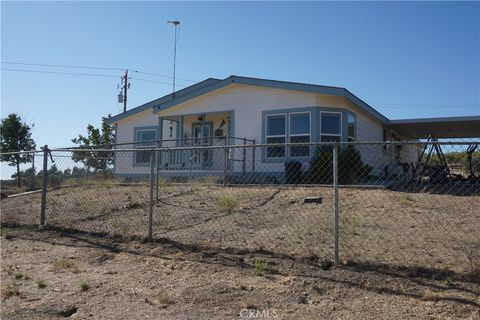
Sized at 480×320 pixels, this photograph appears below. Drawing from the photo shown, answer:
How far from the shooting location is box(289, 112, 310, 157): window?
15.8 m

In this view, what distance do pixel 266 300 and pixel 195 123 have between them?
16.1 m

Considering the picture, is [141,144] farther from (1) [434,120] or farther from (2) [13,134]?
(1) [434,120]

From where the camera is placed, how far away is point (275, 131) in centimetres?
1652

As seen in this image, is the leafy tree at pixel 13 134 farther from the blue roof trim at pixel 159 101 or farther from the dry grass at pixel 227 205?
the dry grass at pixel 227 205

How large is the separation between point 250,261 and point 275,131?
11.0 meters

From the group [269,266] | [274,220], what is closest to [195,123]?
[274,220]

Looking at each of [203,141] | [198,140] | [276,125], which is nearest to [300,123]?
[276,125]

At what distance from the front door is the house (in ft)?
0.14

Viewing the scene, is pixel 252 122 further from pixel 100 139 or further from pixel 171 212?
pixel 100 139

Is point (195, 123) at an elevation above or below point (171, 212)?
above

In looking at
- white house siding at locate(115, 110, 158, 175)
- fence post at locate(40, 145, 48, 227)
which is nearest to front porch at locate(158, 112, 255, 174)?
white house siding at locate(115, 110, 158, 175)

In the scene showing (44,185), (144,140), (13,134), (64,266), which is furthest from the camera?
(13,134)

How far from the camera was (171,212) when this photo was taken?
364 inches

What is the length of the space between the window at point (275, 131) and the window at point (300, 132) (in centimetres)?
34
